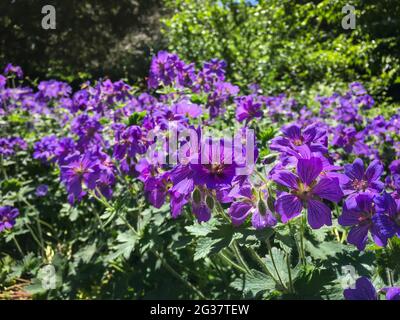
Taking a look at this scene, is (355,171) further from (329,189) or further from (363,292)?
(363,292)

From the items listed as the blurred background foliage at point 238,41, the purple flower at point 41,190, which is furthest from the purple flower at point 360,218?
the blurred background foliage at point 238,41

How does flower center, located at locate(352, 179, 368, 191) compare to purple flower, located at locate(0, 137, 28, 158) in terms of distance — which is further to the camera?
purple flower, located at locate(0, 137, 28, 158)

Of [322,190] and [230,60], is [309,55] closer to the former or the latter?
[230,60]

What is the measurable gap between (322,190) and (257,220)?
0.71 feet

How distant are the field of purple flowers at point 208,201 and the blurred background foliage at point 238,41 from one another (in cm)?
280

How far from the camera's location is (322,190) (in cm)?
127

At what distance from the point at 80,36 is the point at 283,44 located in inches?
303

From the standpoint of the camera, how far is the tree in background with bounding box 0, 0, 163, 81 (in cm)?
1204

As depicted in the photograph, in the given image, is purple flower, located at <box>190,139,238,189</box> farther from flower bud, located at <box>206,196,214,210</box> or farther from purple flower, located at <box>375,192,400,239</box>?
purple flower, located at <box>375,192,400,239</box>

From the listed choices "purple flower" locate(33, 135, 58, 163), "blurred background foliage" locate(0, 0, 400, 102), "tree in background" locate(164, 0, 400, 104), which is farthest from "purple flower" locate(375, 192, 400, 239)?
"tree in background" locate(164, 0, 400, 104)

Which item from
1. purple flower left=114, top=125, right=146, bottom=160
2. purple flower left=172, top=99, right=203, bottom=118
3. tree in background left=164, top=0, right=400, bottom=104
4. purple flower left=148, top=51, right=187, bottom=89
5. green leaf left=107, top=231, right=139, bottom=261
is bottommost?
green leaf left=107, top=231, right=139, bottom=261

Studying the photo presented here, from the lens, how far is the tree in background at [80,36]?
12038mm
